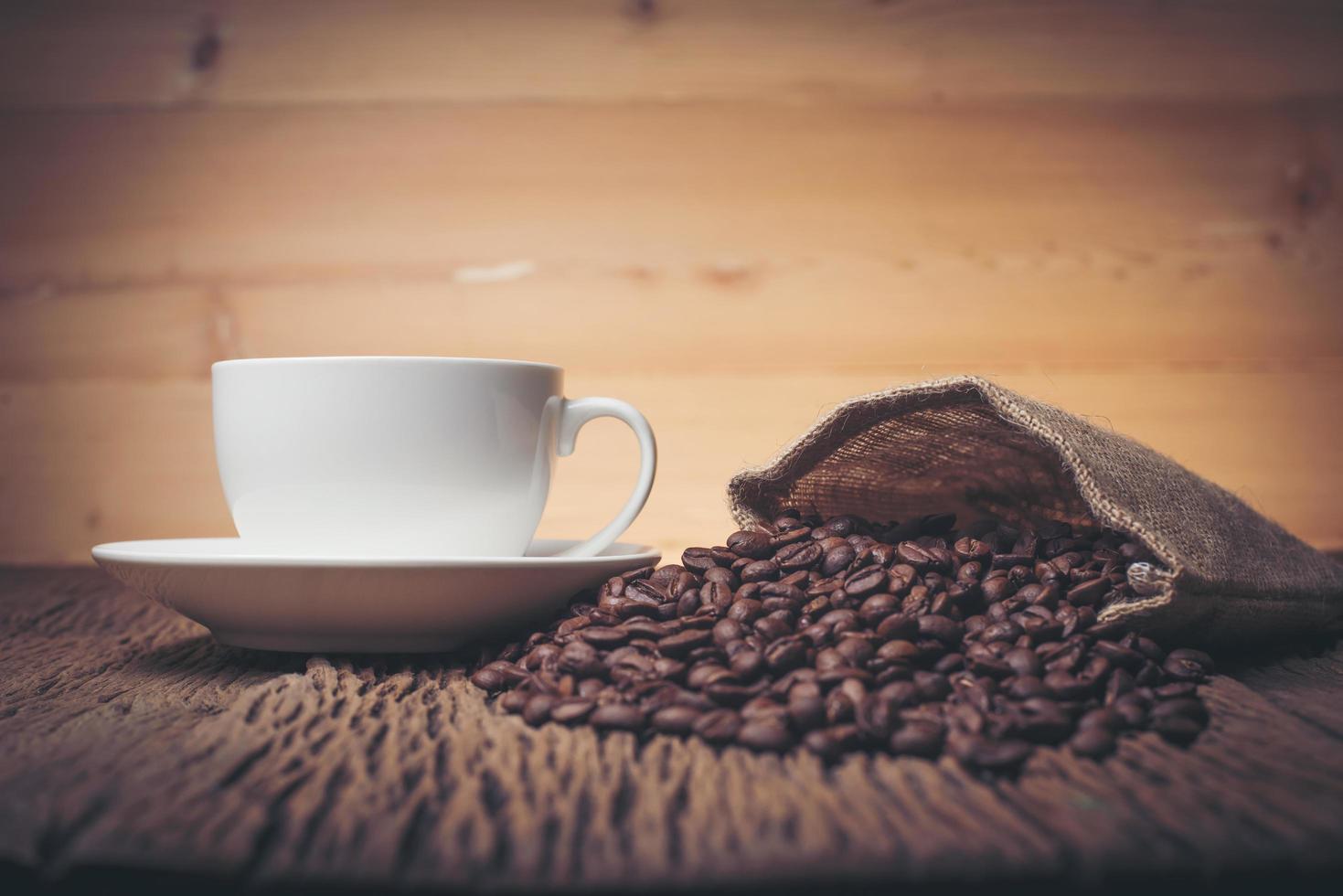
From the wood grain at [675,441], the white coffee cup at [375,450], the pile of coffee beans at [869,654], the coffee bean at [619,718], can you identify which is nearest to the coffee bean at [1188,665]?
the pile of coffee beans at [869,654]

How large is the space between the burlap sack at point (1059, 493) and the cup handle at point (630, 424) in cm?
9

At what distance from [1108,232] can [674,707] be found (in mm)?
1154

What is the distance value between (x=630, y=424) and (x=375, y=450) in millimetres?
234

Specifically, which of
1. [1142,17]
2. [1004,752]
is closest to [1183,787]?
[1004,752]

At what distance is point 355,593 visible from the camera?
0.72 m

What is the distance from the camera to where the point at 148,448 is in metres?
1.49

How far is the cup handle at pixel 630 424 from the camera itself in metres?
0.92

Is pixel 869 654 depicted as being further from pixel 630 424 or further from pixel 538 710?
pixel 630 424

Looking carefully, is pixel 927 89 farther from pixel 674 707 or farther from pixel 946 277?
pixel 674 707

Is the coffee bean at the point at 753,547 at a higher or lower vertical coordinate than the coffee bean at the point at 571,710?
higher

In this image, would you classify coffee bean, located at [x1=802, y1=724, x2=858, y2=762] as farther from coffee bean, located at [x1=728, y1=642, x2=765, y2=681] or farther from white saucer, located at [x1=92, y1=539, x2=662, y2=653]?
white saucer, located at [x1=92, y1=539, x2=662, y2=653]

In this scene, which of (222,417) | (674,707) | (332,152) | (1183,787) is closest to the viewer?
(1183,787)

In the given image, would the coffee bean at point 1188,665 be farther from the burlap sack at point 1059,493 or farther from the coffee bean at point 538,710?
the coffee bean at point 538,710

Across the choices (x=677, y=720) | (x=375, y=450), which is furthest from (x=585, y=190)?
(x=677, y=720)
